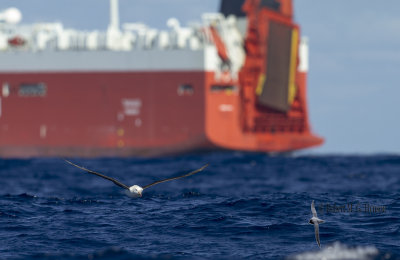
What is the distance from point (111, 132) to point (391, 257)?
162ft

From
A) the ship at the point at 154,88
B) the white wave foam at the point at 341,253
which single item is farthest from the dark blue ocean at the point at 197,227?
the ship at the point at 154,88

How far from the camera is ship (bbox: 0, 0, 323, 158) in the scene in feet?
206

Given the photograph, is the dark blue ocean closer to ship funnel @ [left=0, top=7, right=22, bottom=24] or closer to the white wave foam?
the white wave foam

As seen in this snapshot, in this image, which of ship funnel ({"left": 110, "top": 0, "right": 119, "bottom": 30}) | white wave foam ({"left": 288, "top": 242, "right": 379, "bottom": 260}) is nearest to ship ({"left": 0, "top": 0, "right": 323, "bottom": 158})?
ship funnel ({"left": 110, "top": 0, "right": 119, "bottom": 30})

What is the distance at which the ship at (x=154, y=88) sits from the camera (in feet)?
206

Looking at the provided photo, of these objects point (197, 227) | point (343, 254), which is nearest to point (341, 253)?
point (343, 254)

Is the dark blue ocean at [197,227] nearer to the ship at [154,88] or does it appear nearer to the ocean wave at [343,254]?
the ocean wave at [343,254]

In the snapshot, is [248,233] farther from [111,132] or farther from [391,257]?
[111,132]

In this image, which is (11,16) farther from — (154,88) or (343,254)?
(343,254)

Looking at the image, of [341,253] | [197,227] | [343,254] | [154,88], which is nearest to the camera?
[343,254]

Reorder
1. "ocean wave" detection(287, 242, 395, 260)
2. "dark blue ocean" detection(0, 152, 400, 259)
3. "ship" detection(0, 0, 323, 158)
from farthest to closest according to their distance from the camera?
1. "ship" detection(0, 0, 323, 158)
2. "dark blue ocean" detection(0, 152, 400, 259)
3. "ocean wave" detection(287, 242, 395, 260)

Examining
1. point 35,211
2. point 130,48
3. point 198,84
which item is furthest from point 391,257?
point 130,48

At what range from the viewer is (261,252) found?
17.5 meters

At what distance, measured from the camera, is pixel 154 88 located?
63.5 m
